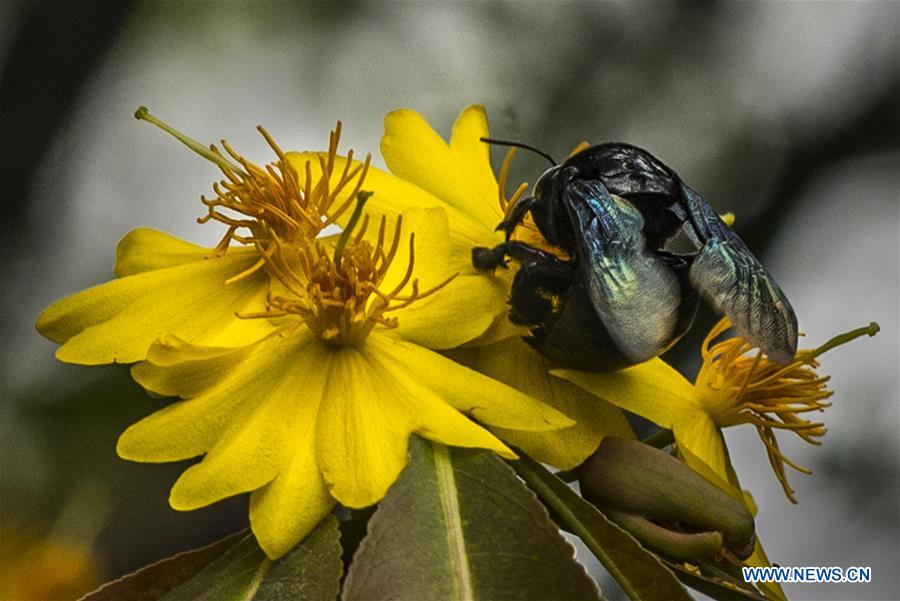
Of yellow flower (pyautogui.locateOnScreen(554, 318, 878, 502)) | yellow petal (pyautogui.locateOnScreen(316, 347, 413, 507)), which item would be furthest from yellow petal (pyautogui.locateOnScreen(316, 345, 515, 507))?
yellow flower (pyautogui.locateOnScreen(554, 318, 878, 502))

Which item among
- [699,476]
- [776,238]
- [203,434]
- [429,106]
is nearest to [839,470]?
[776,238]

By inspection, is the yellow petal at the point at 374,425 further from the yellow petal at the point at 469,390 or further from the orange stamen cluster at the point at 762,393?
the orange stamen cluster at the point at 762,393

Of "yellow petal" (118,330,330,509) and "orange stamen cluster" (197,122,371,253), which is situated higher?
"orange stamen cluster" (197,122,371,253)

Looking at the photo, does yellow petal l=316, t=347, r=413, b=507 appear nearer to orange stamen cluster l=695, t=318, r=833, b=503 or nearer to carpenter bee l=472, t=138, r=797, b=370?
carpenter bee l=472, t=138, r=797, b=370

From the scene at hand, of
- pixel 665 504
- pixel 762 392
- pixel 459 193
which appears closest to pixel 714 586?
pixel 665 504

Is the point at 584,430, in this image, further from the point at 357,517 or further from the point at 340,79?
the point at 340,79
